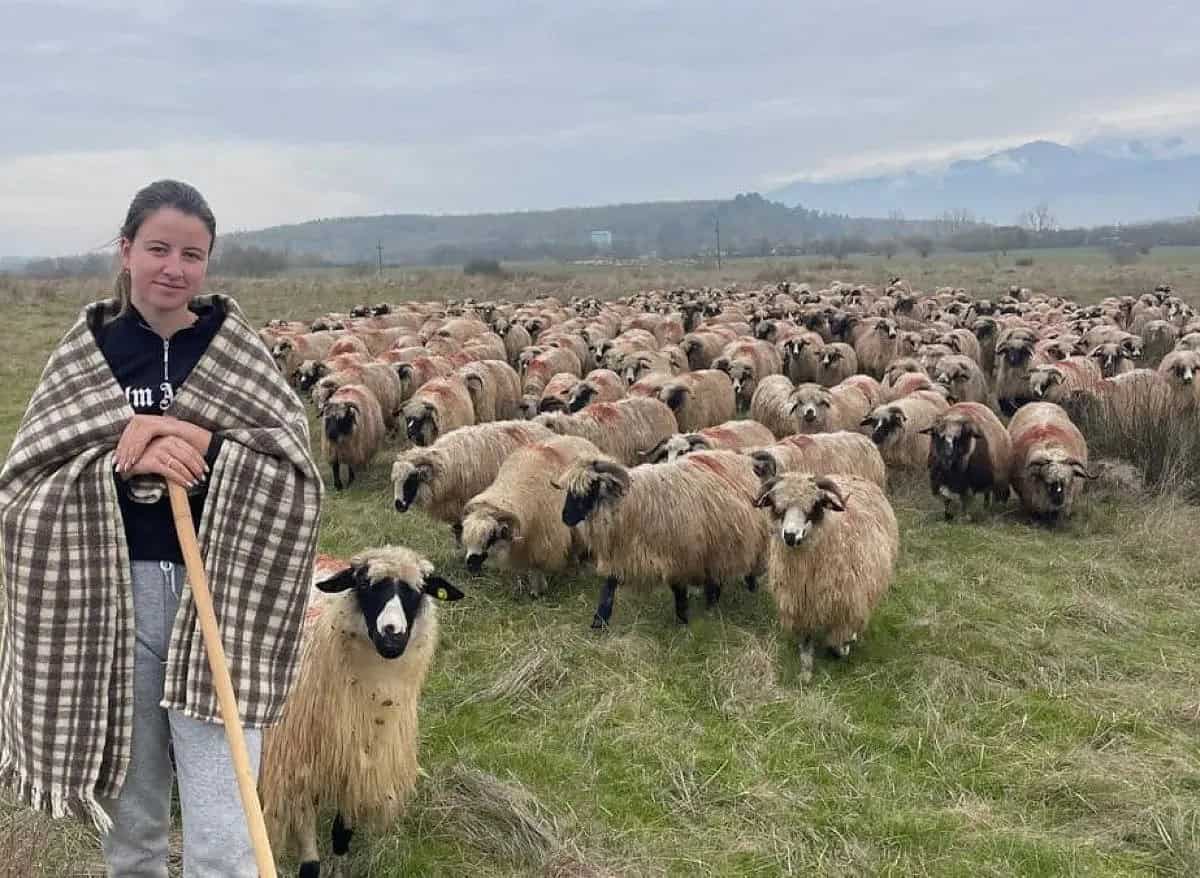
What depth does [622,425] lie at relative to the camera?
11.1m

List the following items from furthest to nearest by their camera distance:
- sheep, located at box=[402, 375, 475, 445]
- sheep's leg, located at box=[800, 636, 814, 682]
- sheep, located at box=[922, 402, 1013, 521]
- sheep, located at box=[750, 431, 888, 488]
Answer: sheep, located at box=[402, 375, 475, 445], sheep, located at box=[922, 402, 1013, 521], sheep, located at box=[750, 431, 888, 488], sheep's leg, located at box=[800, 636, 814, 682]

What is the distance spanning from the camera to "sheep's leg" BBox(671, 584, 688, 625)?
766cm

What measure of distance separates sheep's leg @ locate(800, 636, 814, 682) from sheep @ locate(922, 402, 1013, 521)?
4106 millimetres

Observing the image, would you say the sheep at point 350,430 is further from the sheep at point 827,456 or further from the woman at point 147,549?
the woman at point 147,549

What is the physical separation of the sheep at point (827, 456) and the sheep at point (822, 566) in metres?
1.78

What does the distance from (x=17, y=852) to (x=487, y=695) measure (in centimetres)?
299

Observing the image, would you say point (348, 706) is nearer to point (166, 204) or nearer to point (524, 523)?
point (166, 204)

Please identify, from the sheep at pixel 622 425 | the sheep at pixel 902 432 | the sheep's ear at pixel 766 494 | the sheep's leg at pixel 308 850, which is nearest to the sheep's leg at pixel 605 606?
the sheep's ear at pixel 766 494

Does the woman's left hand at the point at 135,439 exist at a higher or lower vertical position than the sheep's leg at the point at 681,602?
higher

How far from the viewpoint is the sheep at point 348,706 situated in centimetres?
402

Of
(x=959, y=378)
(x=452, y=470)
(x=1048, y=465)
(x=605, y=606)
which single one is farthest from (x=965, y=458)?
(x=452, y=470)

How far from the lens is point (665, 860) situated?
461 centimetres

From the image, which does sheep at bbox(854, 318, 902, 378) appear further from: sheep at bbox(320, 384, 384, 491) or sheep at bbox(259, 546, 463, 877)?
sheep at bbox(259, 546, 463, 877)

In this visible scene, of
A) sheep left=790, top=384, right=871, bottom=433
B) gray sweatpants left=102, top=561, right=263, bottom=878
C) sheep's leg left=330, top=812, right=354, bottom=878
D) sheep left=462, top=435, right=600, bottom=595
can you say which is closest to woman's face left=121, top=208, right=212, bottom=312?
gray sweatpants left=102, top=561, right=263, bottom=878
